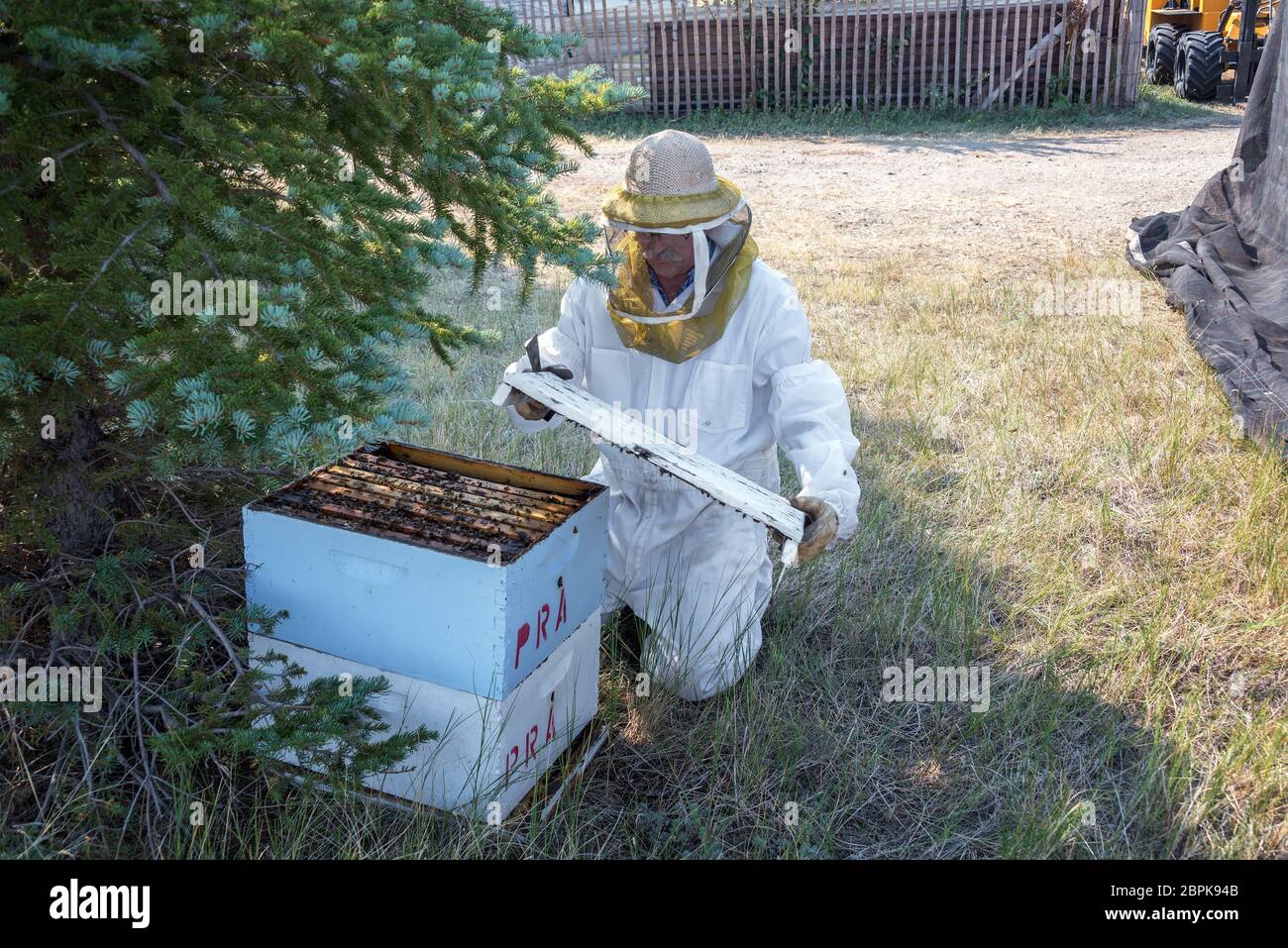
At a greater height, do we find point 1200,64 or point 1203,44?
point 1203,44

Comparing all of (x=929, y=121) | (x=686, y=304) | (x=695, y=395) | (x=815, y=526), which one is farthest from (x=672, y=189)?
(x=929, y=121)

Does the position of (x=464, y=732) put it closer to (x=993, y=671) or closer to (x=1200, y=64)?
(x=993, y=671)

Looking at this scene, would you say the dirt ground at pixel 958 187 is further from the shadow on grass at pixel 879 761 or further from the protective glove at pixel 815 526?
the protective glove at pixel 815 526

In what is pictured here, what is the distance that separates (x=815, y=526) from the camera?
8.23 ft

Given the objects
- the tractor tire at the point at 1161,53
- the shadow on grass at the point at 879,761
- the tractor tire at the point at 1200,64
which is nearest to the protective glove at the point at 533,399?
the shadow on grass at the point at 879,761

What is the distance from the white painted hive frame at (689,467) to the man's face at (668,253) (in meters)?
0.49

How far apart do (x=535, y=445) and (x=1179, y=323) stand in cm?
366

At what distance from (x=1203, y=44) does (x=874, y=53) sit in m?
3.97

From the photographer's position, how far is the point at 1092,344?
5.48 metres

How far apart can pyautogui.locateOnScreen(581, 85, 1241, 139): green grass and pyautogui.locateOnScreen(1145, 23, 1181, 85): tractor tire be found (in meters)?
1.01

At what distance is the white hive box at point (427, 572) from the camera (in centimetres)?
216

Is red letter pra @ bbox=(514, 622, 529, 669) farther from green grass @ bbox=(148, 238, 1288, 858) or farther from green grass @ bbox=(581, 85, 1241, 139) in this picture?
green grass @ bbox=(581, 85, 1241, 139)

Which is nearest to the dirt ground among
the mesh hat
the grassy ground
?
the grassy ground
